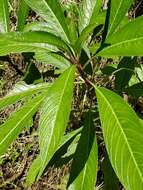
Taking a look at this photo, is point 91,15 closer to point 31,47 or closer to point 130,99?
point 31,47

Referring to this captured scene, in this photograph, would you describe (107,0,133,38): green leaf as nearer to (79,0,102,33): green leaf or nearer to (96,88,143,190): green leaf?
(79,0,102,33): green leaf

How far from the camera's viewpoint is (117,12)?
181 cm

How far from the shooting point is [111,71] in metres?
2.37

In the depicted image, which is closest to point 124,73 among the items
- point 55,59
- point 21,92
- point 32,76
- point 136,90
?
point 136,90

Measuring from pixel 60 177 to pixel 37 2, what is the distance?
5.49 feet

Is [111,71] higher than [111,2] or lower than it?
lower

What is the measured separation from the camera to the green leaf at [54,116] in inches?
52.8

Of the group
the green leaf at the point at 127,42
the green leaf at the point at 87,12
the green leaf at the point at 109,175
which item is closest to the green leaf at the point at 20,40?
the green leaf at the point at 127,42

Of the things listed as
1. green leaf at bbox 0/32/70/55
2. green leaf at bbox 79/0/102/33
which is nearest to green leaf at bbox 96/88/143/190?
green leaf at bbox 0/32/70/55

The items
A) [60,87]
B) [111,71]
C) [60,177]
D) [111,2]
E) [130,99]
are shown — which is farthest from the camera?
[60,177]

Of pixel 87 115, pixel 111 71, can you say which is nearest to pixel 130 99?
pixel 111 71

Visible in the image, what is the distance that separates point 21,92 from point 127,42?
0.63 m

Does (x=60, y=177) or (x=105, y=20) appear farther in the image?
(x=60, y=177)

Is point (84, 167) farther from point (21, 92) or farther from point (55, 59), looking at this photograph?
point (55, 59)
